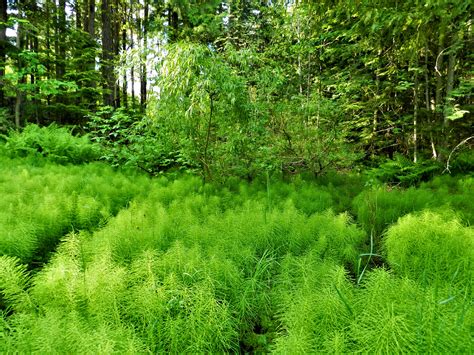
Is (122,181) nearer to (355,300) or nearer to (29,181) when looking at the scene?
(29,181)

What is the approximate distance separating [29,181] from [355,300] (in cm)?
379

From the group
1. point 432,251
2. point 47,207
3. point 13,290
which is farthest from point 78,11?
point 432,251

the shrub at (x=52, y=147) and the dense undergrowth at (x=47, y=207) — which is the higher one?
the shrub at (x=52, y=147)

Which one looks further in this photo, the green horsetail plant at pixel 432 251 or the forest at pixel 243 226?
the green horsetail plant at pixel 432 251

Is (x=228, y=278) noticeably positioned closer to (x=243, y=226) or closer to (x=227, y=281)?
(x=227, y=281)

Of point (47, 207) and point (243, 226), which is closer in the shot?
point (243, 226)

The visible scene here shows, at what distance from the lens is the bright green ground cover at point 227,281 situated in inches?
53.0

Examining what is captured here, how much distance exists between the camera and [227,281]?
A: 1.95m

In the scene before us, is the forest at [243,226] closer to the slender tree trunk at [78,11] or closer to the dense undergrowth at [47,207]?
the dense undergrowth at [47,207]

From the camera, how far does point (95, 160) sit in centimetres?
639

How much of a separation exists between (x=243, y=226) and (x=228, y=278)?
0.77 metres

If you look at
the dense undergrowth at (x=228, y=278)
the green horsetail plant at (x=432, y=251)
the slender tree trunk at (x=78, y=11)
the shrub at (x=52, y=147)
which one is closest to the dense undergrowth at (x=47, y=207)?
the dense undergrowth at (x=228, y=278)

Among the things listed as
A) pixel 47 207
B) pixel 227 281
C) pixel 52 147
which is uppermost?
pixel 52 147

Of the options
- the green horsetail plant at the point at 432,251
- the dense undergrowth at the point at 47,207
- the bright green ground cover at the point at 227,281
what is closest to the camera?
the bright green ground cover at the point at 227,281
